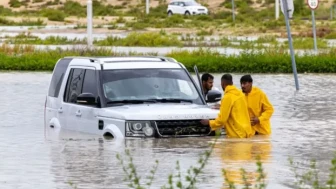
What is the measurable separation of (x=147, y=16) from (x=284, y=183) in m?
77.0

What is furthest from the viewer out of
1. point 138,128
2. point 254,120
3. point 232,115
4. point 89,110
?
point 254,120

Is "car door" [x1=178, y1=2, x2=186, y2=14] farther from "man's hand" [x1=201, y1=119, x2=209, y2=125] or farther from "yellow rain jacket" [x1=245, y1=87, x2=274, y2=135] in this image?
"man's hand" [x1=201, y1=119, x2=209, y2=125]

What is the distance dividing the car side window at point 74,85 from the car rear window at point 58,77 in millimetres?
253

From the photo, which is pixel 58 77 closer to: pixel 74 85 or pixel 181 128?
pixel 74 85

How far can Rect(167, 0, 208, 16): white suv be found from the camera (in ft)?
300

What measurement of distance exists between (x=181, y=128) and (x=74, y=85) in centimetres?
229

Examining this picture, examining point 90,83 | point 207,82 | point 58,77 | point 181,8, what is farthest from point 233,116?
point 181,8

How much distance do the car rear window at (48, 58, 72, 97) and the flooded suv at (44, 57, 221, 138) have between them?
2 cm

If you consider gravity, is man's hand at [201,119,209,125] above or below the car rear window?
below

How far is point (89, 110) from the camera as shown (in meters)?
16.1

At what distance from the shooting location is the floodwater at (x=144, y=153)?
12438 mm

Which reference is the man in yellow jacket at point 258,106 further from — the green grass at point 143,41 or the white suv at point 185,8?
the white suv at point 185,8

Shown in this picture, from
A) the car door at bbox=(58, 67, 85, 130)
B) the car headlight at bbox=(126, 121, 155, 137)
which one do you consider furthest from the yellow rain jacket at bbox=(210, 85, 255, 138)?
the car door at bbox=(58, 67, 85, 130)

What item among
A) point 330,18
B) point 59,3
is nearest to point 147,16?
point 330,18
